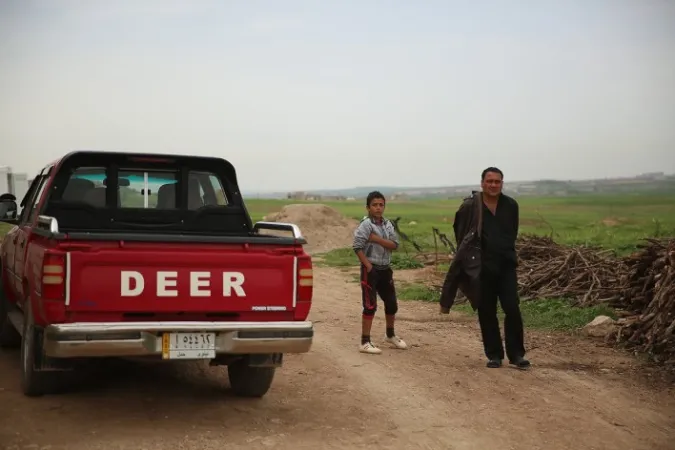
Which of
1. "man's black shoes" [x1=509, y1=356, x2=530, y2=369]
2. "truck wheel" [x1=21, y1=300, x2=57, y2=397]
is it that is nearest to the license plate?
"truck wheel" [x1=21, y1=300, x2=57, y2=397]

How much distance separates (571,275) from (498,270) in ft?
17.5

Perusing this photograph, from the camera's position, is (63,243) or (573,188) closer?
(63,243)

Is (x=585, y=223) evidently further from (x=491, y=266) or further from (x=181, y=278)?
(x=181, y=278)

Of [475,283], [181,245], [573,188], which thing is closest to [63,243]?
[181,245]

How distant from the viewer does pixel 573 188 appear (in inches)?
7539

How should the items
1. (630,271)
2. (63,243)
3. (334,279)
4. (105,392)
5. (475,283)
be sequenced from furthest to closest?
(334,279), (630,271), (475,283), (105,392), (63,243)

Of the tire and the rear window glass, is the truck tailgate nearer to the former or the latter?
the rear window glass

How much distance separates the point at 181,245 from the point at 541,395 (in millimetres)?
3494

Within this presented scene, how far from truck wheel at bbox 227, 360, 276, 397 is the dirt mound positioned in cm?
1992

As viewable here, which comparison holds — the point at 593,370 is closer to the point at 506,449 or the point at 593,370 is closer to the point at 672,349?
the point at 672,349

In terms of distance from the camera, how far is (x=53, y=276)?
548 centimetres

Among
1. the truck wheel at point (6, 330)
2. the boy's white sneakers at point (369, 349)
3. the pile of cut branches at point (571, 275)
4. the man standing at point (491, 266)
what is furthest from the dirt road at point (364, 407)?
the pile of cut branches at point (571, 275)

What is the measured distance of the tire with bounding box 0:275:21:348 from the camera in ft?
27.9

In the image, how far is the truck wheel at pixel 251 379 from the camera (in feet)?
22.0
